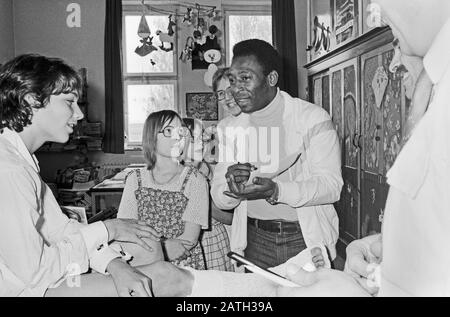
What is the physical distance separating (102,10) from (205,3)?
15cm

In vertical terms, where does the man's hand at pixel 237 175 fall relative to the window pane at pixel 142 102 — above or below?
below

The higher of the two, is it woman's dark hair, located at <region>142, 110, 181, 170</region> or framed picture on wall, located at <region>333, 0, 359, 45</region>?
framed picture on wall, located at <region>333, 0, 359, 45</region>

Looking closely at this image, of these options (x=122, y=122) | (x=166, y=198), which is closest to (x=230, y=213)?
(x=166, y=198)

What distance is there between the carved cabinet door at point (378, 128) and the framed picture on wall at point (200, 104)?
267mm

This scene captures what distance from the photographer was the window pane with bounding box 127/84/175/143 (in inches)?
27.2

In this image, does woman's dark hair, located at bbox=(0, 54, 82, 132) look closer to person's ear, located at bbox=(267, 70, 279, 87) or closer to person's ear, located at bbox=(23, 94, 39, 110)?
person's ear, located at bbox=(23, 94, 39, 110)

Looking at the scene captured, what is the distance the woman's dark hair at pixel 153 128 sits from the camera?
0.69m

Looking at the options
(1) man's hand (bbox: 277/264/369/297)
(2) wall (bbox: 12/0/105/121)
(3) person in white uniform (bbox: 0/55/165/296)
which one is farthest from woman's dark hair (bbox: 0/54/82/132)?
(1) man's hand (bbox: 277/264/369/297)

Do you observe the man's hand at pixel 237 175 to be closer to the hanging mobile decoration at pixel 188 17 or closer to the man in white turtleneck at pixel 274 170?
the man in white turtleneck at pixel 274 170

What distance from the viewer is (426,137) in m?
0.36

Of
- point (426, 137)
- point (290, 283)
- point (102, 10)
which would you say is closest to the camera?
point (426, 137)

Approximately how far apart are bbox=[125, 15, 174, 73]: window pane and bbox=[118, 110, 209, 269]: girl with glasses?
72 mm

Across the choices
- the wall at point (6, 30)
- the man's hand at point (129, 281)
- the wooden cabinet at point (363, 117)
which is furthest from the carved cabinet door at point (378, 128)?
the wall at point (6, 30)
